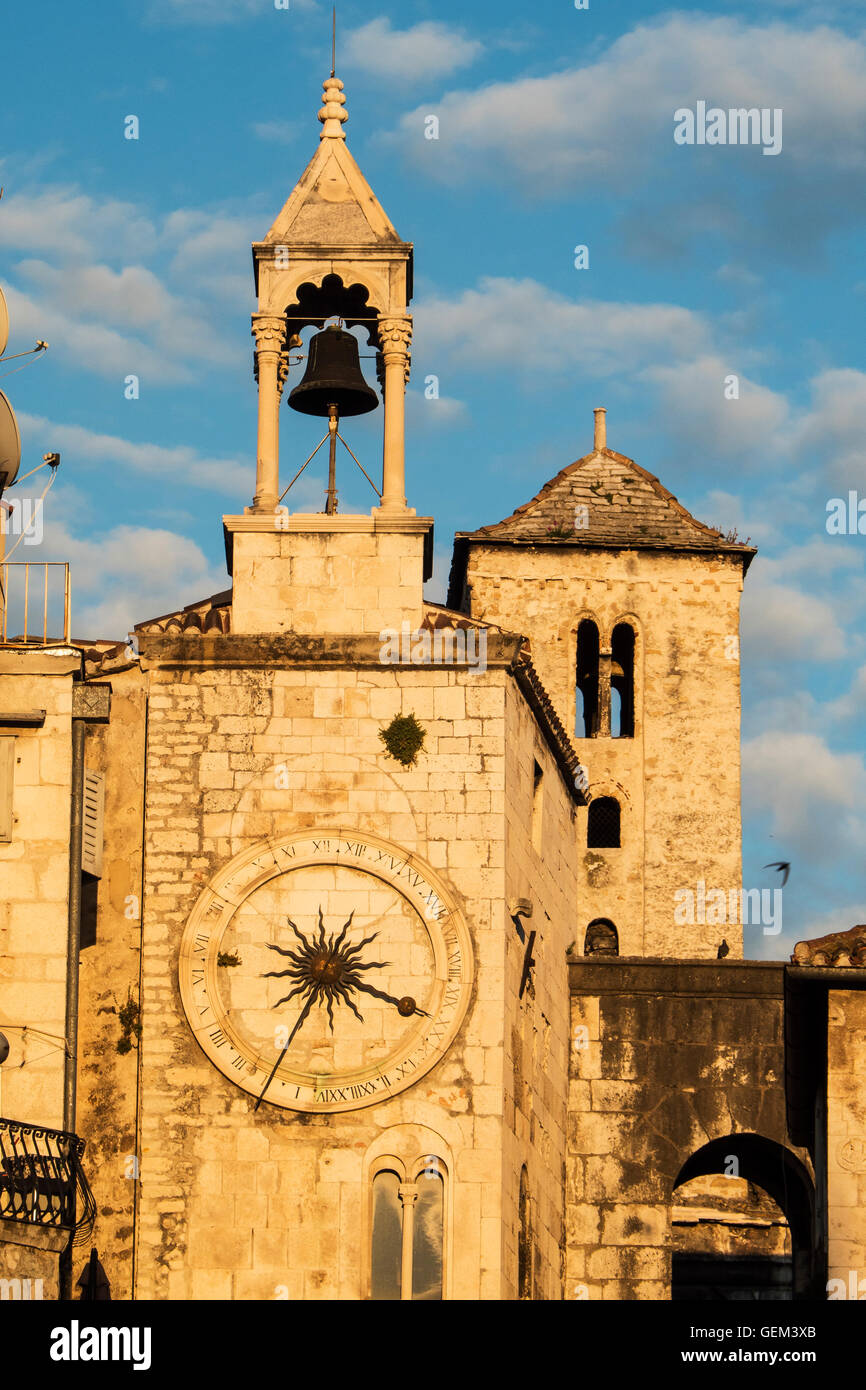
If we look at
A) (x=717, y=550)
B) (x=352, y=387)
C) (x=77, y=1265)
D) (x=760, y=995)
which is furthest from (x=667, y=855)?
(x=77, y=1265)

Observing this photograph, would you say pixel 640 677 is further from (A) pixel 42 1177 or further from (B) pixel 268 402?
(A) pixel 42 1177

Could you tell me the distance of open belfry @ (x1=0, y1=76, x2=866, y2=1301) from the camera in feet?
122

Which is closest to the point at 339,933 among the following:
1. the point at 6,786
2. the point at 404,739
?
the point at 404,739

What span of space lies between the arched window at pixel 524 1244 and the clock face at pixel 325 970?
8.28 ft

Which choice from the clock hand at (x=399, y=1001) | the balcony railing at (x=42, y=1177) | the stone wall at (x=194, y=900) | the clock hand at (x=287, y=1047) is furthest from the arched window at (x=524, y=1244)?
the balcony railing at (x=42, y=1177)

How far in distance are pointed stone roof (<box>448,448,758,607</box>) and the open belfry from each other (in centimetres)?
1748

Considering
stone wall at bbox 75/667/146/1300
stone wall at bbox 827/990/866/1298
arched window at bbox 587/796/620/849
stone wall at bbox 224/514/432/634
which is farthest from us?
arched window at bbox 587/796/620/849

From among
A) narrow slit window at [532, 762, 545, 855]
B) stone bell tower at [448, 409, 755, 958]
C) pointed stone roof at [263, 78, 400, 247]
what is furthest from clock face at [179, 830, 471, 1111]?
stone bell tower at [448, 409, 755, 958]

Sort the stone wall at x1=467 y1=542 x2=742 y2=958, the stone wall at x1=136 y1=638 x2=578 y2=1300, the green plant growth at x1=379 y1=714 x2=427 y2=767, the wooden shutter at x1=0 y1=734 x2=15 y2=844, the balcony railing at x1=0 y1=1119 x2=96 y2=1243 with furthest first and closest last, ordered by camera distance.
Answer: the stone wall at x1=467 y1=542 x2=742 y2=958 → the green plant growth at x1=379 y1=714 x2=427 y2=767 → the wooden shutter at x1=0 y1=734 x2=15 y2=844 → the stone wall at x1=136 y1=638 x2=578 y2=1300 → the balcony railing at x1=0 y1=1119 x2=96 y2=1243

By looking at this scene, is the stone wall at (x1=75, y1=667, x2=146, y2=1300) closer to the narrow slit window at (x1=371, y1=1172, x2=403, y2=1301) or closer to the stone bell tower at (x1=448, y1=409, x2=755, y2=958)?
the narrow slit window at (x1=371, y1=1172, x2=403, y2=1301)

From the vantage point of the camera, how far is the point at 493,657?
38.8 m

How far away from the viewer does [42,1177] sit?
3512cm

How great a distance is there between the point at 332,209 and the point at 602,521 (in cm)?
2032

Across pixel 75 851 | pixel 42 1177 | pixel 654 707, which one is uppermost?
pixel 654 707
